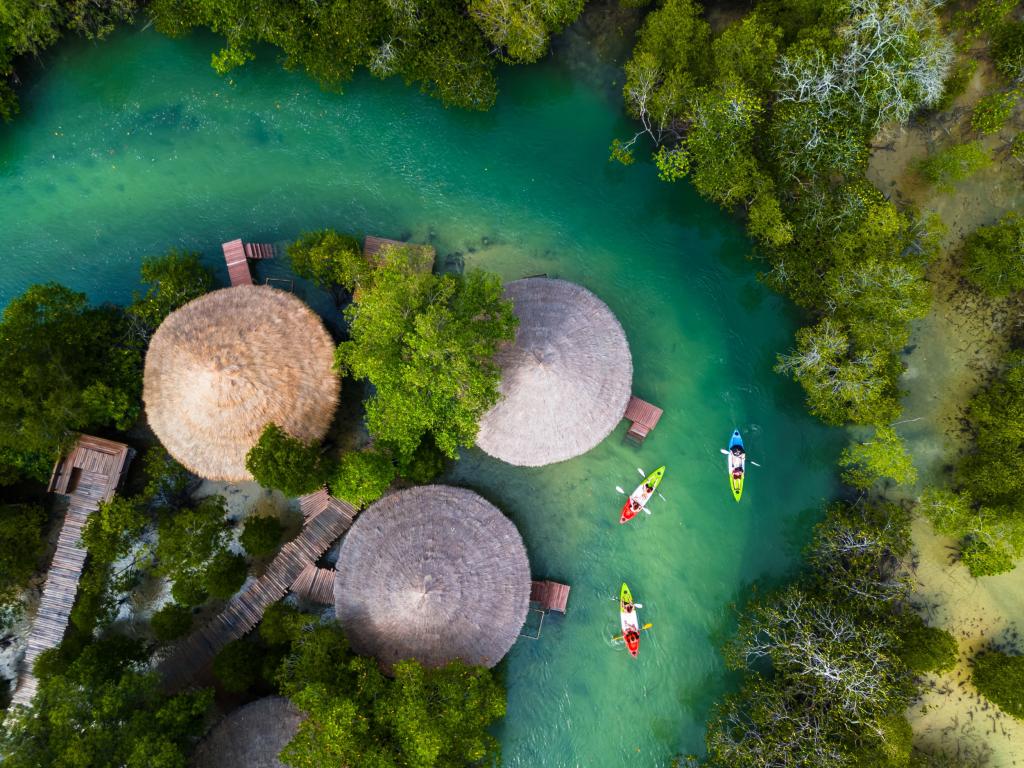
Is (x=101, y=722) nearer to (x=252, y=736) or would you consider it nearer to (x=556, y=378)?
(x=252, y=736)

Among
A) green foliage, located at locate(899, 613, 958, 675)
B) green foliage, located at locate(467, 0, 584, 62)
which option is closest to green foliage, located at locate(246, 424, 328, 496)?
green foliage, located at locate(467, 0, 584, 62)

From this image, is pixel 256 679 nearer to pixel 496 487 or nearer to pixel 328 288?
pixel 496 487

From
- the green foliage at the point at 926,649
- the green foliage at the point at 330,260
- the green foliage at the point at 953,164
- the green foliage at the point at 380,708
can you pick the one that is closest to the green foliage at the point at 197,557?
the green foliage at the point at 380,708

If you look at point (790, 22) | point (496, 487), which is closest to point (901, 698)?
point (496, 487)

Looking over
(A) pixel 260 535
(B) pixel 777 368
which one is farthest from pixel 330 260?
(B) pixel 777 368

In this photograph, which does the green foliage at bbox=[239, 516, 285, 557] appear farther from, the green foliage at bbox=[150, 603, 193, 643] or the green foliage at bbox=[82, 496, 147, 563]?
the green foliage at bbox=[82, 496, 147, 563]

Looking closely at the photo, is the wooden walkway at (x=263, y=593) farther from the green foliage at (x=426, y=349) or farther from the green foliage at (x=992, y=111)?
the green foliage at (x=992, y=111)
